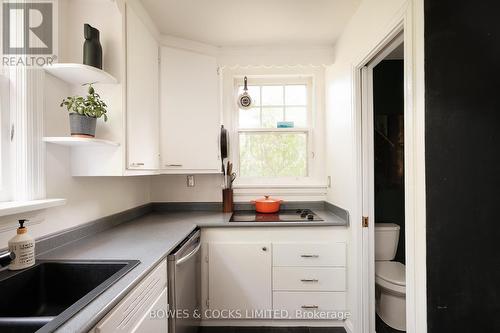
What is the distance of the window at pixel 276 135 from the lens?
2.56 metres

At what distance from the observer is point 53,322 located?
26.5 inches

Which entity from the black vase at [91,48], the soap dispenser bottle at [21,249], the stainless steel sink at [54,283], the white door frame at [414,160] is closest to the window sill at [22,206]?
the soap dispenser bottle at [21,249]

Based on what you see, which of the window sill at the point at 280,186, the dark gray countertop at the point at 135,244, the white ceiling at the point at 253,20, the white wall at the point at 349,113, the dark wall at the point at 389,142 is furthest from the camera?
the window sill at the point at 280,186

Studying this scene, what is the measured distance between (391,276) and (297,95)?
6.11 ft

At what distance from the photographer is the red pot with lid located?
2334 mm

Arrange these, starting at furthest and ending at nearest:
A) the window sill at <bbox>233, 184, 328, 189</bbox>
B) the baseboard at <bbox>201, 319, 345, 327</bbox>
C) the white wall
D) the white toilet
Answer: the window sill at <bbox>233, 184, 328, 189</bbox> < the baseboard at <bbox>201, 319, 345, 327</bbox> < the white toilet < the white wall

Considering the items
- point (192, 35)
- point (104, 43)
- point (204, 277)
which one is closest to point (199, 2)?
point (192, 35)

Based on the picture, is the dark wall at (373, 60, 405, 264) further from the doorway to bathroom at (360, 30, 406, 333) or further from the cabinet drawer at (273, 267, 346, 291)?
the cabinet drawer at (273, 267, 346, 291)

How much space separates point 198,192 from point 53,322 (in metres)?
1.85

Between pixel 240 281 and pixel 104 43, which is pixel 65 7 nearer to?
pixel 104 43

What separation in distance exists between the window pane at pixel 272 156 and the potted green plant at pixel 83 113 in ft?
4.77

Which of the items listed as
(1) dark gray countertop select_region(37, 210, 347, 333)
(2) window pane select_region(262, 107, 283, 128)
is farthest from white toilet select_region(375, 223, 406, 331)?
(2) window pane select_region(262, 107, 283, 128)

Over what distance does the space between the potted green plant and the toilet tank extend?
233 cm

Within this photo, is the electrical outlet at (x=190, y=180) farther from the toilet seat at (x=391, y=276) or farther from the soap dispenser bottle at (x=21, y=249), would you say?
the toilet seat at (x=391, y=276)
